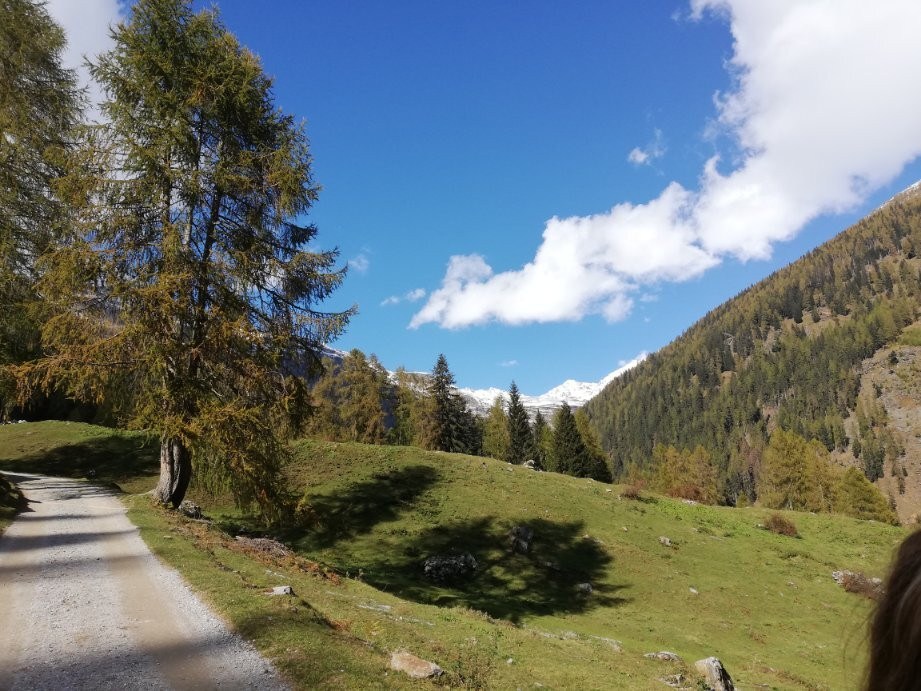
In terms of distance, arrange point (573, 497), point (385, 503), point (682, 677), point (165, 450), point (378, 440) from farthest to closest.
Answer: point (378, 440), point (573, 497), point (385, 503), point (165, 450), point (682, 677)

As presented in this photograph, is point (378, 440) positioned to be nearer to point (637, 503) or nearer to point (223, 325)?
point (637, 503)

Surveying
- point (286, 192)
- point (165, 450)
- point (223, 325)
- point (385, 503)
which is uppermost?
point (286, 192)

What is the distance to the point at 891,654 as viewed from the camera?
1903 mm

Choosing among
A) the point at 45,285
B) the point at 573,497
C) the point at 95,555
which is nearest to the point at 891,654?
the point at 95,555

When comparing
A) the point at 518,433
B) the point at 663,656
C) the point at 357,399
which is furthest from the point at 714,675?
the point at 518,433

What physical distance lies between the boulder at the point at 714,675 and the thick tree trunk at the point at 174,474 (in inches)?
691

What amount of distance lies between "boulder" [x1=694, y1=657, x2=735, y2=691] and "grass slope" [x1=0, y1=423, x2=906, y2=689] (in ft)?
2.54

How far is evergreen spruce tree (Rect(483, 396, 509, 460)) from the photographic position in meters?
93.9

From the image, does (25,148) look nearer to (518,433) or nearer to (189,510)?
(189,510)

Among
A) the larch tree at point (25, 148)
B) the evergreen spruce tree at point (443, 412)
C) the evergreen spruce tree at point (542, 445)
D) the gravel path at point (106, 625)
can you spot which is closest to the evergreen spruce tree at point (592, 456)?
the evergreen spruce tree at point (542, 445)

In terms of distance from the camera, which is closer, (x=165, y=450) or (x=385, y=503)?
(x=165, y=450)

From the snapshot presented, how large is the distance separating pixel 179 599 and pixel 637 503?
120ft

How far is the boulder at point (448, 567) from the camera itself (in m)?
24.0

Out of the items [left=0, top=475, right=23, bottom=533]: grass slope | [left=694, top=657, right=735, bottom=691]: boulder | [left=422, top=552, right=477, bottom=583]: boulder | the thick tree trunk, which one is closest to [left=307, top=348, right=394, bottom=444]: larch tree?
[left=422, top=552, right=477, bottom=583]: boulder
